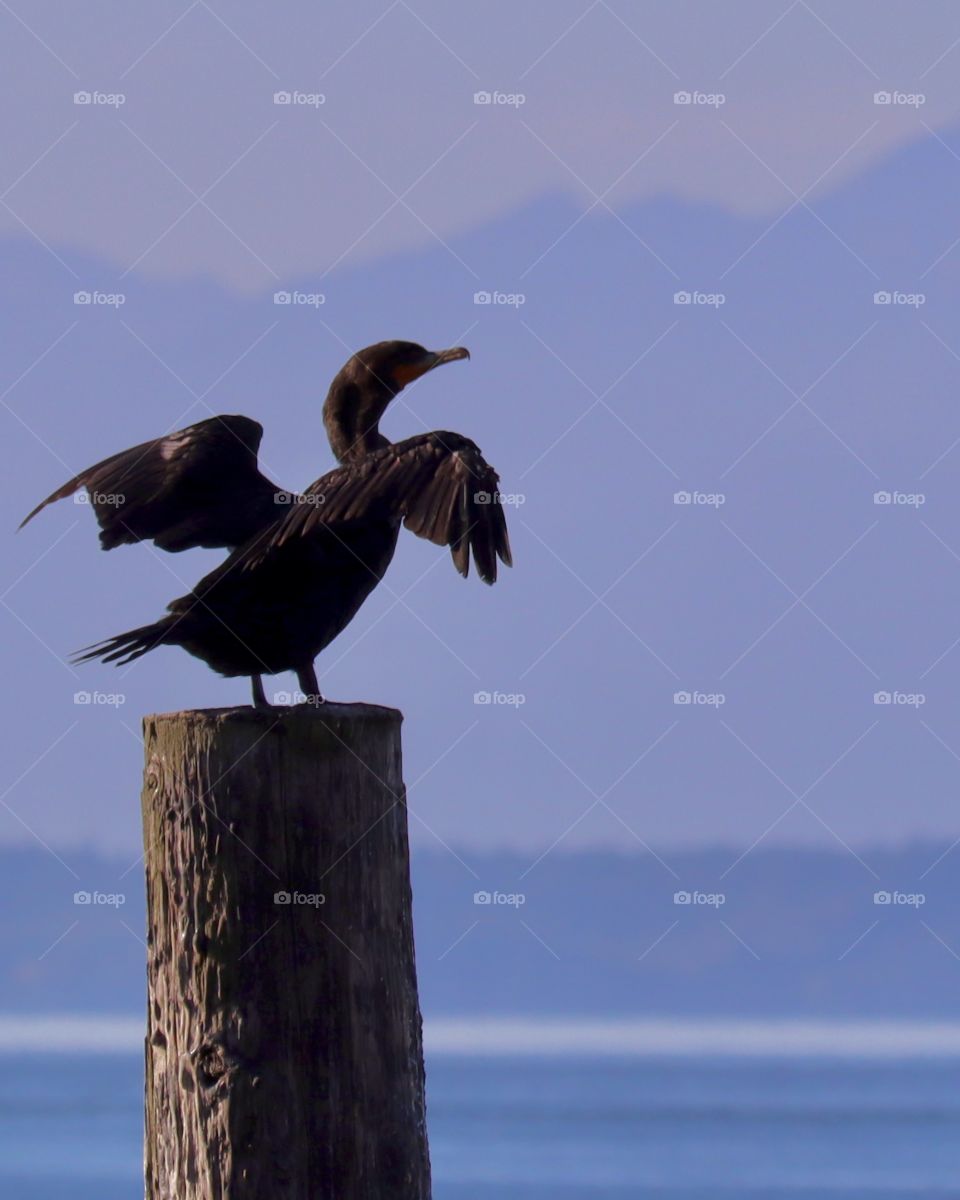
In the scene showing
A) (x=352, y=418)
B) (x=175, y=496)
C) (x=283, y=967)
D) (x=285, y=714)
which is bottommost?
(x=283, y=967)

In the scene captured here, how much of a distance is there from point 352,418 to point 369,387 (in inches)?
3.6

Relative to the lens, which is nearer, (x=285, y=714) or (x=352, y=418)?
(x=285, y=714)

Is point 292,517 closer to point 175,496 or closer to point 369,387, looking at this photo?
point 175,496

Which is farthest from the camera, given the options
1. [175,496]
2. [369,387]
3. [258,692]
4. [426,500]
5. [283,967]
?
[369,387]

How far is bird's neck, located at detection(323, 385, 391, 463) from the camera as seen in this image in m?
3.58

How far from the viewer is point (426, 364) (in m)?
3.54

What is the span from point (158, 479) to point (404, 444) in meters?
0.69

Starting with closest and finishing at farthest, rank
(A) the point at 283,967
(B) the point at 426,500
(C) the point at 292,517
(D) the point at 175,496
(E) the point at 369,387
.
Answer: (A) the point at 283,967
(B) the point at 426,500
(C) the point at 292,517
(D) the point at 175,496
(E) the point at 369,387

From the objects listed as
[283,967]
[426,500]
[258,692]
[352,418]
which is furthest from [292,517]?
[283,967]

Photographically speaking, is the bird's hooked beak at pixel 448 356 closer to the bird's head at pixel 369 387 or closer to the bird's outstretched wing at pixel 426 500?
the bird's head at pixel 369 387

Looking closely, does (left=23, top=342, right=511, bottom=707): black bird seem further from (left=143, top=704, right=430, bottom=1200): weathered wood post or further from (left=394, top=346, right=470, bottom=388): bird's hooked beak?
(left=143, top=704, right=430, bottom=1200): weathered wood post

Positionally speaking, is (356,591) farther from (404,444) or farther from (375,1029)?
(375,1029)

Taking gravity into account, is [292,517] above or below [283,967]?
above

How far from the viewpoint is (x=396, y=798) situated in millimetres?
2514
